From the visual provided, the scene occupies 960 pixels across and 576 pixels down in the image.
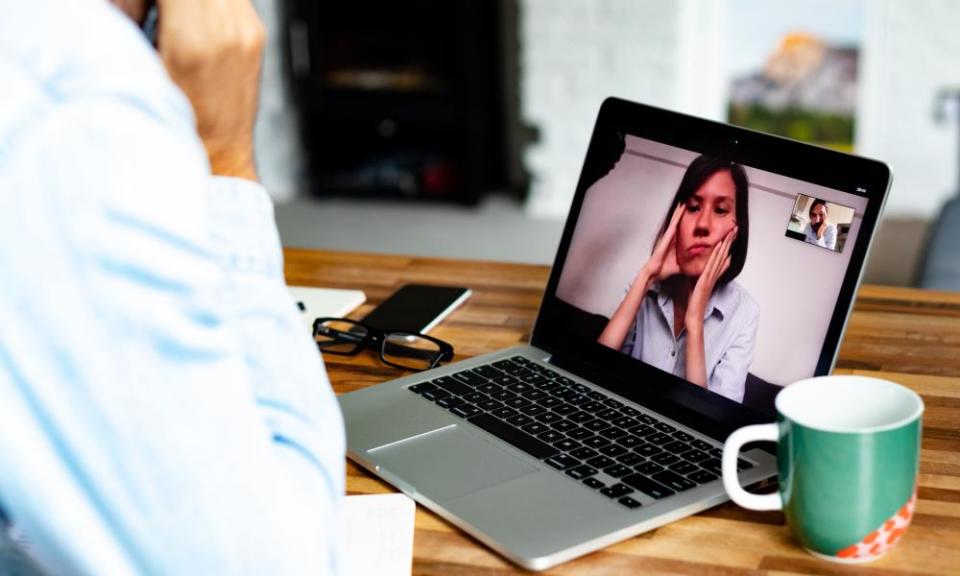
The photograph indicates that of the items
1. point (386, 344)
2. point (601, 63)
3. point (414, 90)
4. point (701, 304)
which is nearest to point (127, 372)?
point (701, 304)

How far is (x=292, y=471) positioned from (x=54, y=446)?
112mm

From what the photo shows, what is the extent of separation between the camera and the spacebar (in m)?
0.85

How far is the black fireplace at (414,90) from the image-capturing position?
3.94 meters

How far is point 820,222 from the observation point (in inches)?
33.9

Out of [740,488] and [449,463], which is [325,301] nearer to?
[449,463]

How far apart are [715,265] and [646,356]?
3.9 inches

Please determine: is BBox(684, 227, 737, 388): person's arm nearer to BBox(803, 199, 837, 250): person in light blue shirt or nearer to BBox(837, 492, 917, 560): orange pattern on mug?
BBox(803, 199, 837, 250): person in light blue shirt

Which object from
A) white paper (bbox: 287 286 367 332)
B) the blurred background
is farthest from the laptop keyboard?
the blurred background

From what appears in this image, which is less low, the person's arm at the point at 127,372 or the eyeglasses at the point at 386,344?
the person's arm at the point at 127,372

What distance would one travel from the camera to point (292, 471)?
558 millimetres

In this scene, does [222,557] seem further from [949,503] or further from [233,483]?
[949,503]

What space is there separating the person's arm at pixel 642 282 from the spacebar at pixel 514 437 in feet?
0.44

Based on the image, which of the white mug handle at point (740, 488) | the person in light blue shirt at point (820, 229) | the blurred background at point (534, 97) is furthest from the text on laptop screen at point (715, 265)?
the blurred background at point (534, 97)

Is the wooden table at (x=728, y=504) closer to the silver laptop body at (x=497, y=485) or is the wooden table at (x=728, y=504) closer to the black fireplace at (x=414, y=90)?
the silver laptop body at (x=497, y=485)
